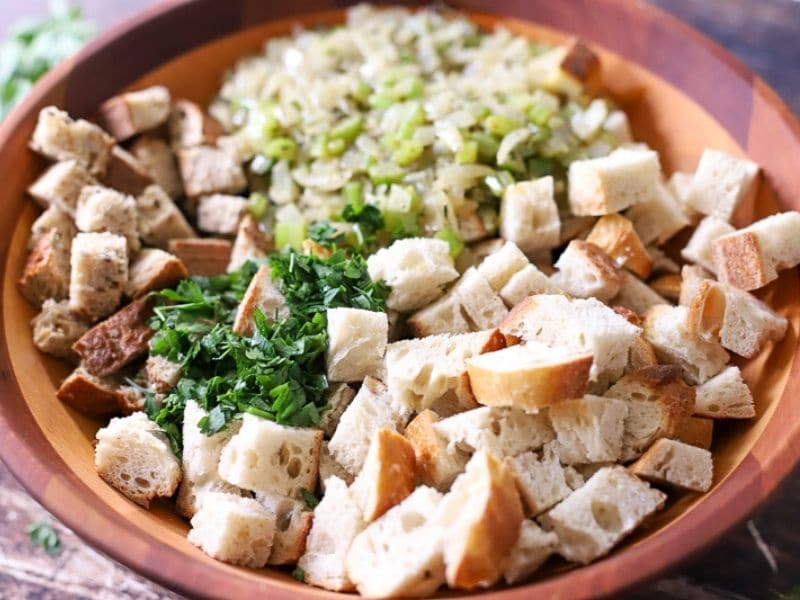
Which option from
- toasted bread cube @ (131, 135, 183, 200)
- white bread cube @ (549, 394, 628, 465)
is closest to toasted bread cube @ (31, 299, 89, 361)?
toasted bread cube @ (131, 135, 183, 200)

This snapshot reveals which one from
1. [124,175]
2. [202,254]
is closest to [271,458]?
[202,254]

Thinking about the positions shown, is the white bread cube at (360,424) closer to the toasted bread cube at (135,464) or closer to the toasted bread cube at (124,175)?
the toasted bread cube at (135,464)

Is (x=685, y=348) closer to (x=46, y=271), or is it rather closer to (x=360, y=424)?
(x=360, y=424)

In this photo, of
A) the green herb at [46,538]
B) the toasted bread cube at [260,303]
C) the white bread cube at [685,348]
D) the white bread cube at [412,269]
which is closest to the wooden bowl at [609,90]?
the white bread cube at [685,348]

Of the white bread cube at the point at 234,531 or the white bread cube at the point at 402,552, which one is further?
the white bread cube at the point at 234,531

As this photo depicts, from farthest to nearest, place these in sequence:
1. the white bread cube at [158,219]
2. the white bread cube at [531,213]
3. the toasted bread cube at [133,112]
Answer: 1. the toasted bread cube at [133,112]
2. the white bread cube at [158,219]
3. the white bread cube at [531,213]

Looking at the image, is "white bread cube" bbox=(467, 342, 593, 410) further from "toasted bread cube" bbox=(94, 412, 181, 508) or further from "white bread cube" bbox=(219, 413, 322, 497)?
"toasted bread cube" bbox=(94, 412, 181, 508)
